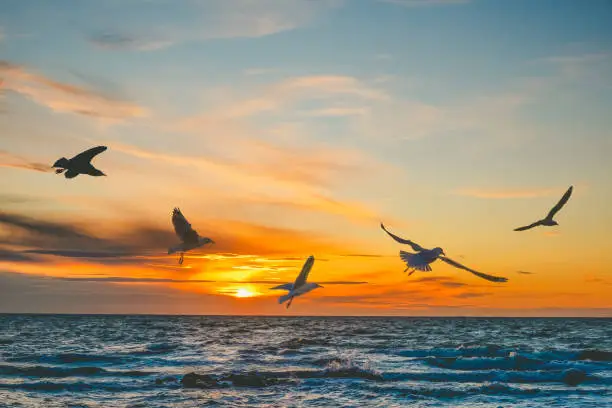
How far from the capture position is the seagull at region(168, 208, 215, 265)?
456 inches

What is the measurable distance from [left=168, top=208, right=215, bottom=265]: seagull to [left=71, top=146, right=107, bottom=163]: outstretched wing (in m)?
1.90

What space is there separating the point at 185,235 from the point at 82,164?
2451 mm

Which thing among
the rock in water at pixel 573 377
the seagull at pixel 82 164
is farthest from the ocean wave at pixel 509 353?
the seagull at pixel 82 164

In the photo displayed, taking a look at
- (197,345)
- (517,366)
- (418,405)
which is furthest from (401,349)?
(418,405)

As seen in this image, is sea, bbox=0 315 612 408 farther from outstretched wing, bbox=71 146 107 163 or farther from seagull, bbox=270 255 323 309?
outstretched wing, bbox=71 146 107 163

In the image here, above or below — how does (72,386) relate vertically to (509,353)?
below

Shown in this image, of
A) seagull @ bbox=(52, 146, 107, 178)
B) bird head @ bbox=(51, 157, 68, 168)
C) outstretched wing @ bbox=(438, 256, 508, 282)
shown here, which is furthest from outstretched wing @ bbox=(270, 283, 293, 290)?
bird head @ bbox=(51, 157, 68, 168)

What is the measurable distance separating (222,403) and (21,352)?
82.7ft

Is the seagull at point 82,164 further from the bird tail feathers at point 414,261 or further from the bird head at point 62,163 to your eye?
the bird tail feathers at point 414,261

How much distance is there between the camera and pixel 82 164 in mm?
12227

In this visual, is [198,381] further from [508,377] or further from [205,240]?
[205,240]

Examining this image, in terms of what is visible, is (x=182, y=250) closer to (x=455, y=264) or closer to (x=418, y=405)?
(x=455, y=264)

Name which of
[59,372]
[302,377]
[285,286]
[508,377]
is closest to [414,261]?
[285,286]

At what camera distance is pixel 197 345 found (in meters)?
52.2
